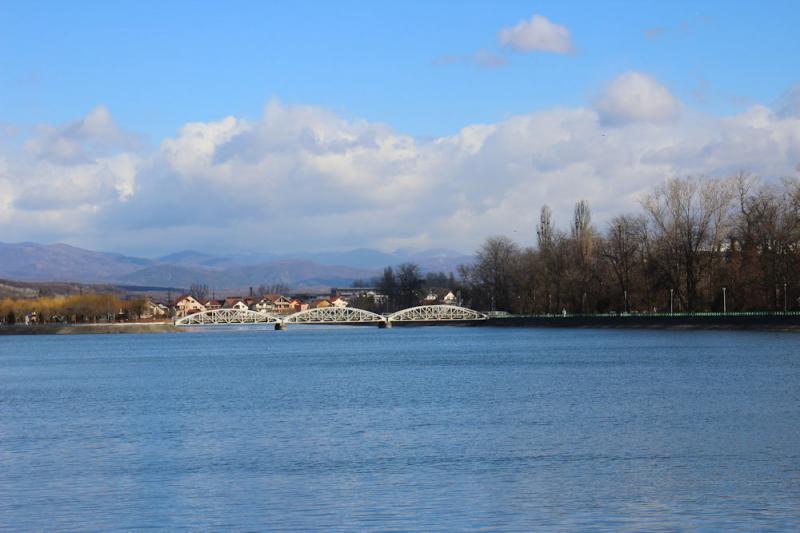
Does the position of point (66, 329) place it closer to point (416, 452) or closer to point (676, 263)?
point (676, 263)

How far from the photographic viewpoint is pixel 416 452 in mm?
23578

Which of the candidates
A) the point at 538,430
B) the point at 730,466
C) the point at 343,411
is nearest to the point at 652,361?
the point at 343,411

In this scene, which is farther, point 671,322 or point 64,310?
point 64,310

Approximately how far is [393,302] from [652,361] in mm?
136239

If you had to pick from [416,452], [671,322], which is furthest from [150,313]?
[416,452]

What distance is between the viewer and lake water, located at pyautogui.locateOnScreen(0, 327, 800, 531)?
1702 cm

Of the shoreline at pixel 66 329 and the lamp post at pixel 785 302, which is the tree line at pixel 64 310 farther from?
the lamp post at pixel 785 302

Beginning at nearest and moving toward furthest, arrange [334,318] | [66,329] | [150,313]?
[66,329]
[334,318]
[150,313]

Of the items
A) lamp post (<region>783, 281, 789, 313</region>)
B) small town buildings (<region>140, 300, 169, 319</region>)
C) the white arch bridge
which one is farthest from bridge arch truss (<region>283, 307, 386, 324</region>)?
lamp post (<region>783, 281, 789, 313</region>)

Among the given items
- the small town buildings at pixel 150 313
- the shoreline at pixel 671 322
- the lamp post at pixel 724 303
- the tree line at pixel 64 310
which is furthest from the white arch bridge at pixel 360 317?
the lamp post at pixel 724 303

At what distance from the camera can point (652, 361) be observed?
55.0m

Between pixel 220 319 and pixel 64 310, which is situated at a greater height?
pixel 64 310

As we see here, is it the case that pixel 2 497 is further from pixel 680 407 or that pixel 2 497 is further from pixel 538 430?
pixel 680 407

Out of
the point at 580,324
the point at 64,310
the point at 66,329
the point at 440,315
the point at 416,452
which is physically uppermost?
the point at 64,310
